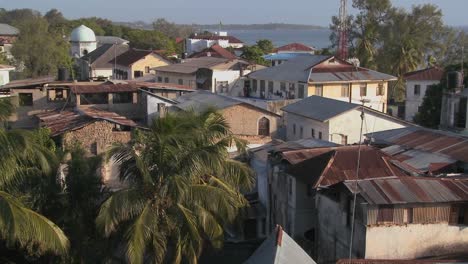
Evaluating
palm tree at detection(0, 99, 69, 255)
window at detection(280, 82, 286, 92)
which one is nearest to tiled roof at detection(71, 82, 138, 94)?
window at detection(280, 82, 286, 92)

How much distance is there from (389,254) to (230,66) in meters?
41.7

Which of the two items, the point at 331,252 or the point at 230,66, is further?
the point at 230,66

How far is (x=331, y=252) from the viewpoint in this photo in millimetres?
18734

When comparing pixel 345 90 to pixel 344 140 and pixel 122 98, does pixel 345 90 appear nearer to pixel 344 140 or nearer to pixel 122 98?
pixel 344 140

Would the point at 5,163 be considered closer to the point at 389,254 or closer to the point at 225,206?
the point at 225,206

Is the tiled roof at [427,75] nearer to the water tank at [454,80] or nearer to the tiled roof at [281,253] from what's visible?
the water tank at [454,80]

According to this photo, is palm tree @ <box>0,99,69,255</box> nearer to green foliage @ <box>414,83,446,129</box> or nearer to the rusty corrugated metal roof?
the rusty corrugated metal roof

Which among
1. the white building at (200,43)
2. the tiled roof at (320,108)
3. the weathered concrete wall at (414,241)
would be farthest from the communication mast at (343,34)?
the weathered concrete wall at (414,241)

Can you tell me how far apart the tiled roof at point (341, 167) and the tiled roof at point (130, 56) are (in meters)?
50.6

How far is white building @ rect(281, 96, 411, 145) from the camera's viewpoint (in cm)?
3328

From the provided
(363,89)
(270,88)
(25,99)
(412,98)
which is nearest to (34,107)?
(25,99)

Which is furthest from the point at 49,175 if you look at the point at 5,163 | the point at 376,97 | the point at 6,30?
the point at 6,30

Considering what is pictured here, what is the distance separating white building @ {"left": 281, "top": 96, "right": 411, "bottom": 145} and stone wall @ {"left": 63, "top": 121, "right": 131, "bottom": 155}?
11.2 meters

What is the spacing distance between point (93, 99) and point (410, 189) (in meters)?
25.0
